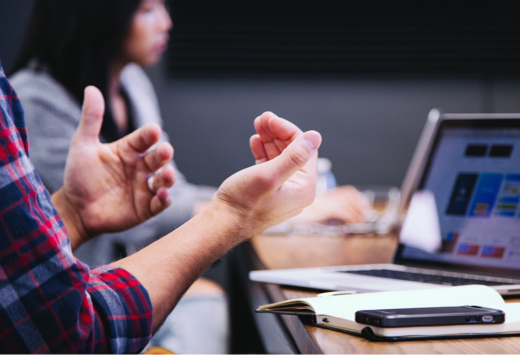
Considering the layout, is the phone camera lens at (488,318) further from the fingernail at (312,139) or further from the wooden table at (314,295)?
the fingernail at (312,139)

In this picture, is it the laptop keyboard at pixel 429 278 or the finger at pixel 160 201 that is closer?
the laptop keyboard at pixel 429 278

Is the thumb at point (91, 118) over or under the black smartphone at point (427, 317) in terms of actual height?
over

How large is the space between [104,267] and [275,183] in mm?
268

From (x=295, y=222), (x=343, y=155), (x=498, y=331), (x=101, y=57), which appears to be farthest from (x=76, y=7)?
(x=343, y=155)

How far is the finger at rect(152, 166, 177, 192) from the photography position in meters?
1.04

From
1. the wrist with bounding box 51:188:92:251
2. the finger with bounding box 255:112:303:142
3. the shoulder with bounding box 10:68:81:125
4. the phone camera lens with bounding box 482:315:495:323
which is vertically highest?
the finger with bounding box 255:112:303:142

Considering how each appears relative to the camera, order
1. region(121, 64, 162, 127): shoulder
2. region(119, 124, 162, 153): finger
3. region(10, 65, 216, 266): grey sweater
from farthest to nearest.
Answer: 1. region(121, 64, 162, 127): shoulder
2. region(10, 65, 216, 266): grey sweater
3. region(119, 124, 162, 153): finger

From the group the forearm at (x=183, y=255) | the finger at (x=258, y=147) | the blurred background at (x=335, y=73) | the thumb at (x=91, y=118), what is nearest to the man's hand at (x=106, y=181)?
the thumb at (x=91, y=118)

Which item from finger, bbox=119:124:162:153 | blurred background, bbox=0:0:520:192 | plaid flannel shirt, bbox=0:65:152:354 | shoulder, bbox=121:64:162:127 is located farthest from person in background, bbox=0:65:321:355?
blurred background, bbox=0:0:520:192

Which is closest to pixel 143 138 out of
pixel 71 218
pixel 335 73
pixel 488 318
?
pixel 71 218

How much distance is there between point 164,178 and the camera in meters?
1.04

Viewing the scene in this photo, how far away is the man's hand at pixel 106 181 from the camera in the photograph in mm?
1054

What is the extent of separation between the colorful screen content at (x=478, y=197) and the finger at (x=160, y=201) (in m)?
0.53

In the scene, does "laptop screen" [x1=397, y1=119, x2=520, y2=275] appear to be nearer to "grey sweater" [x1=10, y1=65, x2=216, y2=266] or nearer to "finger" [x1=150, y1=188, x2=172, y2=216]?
"finger" [x1=150, y1=188, x2=172, y2=216]
